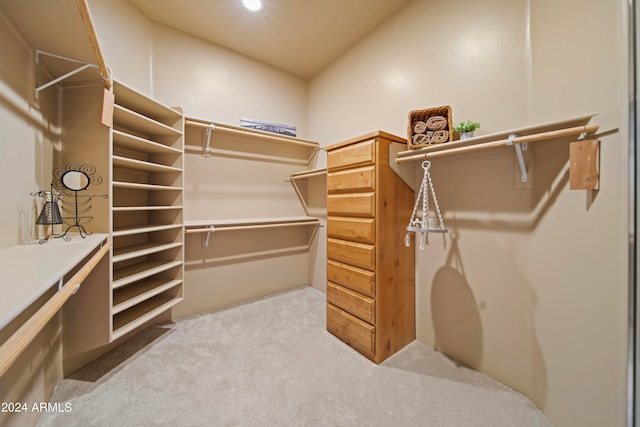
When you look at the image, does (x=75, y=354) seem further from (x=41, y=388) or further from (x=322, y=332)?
(x=322, y=332)

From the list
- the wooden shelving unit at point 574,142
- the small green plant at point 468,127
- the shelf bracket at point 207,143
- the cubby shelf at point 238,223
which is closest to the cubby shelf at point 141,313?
the cubby shelf at point 238,223

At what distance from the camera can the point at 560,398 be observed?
124 centimetres

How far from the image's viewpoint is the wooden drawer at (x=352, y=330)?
1.72 m

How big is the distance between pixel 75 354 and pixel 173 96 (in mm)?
2279

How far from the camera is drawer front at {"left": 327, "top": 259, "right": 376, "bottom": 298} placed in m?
1.73

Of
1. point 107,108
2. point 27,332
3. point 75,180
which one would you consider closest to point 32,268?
point 27,332

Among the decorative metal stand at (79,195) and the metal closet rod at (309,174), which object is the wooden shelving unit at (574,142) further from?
the decorative metal stand at (79,195)

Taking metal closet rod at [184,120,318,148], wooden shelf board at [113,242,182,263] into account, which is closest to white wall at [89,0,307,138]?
metal closet rod at [184,120,318,148]

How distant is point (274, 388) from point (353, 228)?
47.4 inches

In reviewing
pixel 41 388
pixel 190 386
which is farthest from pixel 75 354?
pixel 190 386

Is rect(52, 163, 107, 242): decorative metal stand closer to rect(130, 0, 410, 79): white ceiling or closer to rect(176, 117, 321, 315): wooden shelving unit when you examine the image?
rect(176, 117, 321, 315): wooden shelving unit

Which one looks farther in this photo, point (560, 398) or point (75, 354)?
point (75, 354)

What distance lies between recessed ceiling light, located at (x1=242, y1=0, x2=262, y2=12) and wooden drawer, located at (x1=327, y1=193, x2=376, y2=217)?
70.5 inches

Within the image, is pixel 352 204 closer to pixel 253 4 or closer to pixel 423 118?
pixel 423 118
